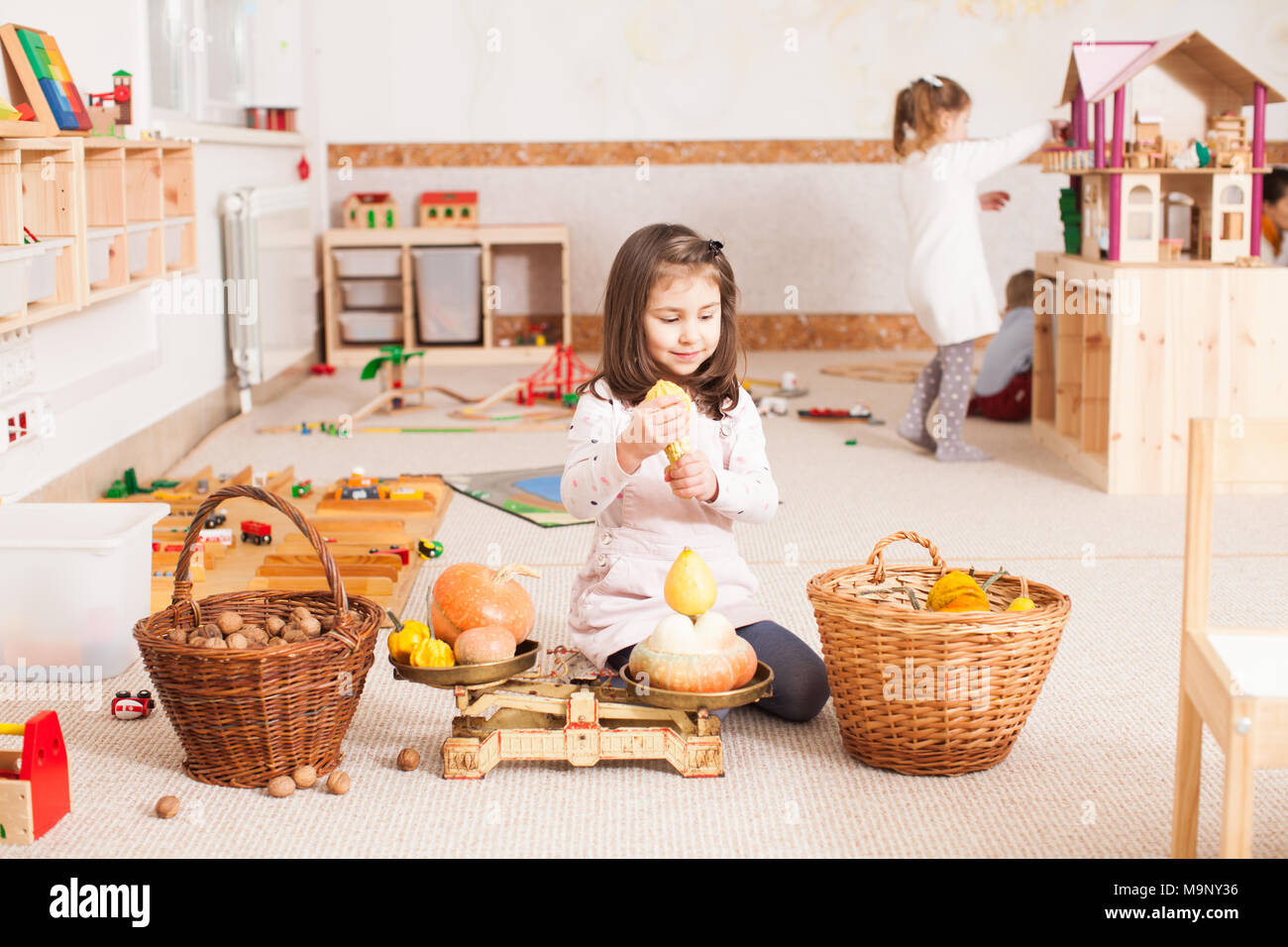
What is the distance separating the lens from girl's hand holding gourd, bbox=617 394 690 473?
5.01 feet

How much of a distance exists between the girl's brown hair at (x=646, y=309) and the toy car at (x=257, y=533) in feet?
3.36

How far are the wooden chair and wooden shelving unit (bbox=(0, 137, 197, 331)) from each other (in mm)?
1748

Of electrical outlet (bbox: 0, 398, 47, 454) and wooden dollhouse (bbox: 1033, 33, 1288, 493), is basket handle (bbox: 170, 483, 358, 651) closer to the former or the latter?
electrical outlet (bbox: 0, 398, 47, 454)

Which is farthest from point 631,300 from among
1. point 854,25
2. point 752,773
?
point 854,25

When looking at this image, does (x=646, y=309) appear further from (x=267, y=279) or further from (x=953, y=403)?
(x=267, y=279)

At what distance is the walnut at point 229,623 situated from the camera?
1.55 meters

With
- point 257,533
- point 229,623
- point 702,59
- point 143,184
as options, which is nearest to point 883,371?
point 702,59

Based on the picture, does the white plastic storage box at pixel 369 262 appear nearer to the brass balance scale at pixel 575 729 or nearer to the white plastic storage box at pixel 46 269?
the white plastic storage box at pixel 46 269

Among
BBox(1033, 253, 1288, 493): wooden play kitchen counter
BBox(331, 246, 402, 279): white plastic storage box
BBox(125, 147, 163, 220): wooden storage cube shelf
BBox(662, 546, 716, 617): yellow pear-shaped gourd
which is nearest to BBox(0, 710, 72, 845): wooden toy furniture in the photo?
BBox(662, 546, 716, 617): yellow pear-shaped gourd

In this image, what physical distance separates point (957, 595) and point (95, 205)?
194 centimetres

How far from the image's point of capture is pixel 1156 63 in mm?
3193

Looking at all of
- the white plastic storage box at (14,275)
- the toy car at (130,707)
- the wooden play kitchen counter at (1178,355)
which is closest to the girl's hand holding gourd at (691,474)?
the toy car at (130,707)

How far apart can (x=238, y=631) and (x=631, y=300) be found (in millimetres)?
619
